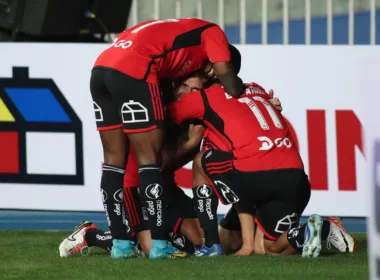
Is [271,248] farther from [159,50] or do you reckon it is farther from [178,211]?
[159,50]

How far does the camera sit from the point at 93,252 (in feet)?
23.2

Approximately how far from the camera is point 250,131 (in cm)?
659

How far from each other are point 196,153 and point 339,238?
99 cm

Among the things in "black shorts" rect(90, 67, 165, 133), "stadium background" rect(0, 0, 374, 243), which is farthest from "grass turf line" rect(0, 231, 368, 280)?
"stadium background" rect(0, 0, 374, 243)

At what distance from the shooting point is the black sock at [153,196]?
631 cm

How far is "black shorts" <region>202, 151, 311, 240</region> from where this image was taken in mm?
6508

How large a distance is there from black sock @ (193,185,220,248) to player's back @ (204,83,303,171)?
0.80 ft

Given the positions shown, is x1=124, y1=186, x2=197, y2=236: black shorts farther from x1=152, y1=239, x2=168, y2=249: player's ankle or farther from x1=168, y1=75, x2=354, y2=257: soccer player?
x1=168, y1=75, x2=354, y2=257: soccer player

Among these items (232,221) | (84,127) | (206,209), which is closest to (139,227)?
(206,209)

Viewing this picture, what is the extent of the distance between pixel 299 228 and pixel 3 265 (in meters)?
1.67

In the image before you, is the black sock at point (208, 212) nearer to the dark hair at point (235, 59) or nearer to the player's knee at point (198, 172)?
the player's knee at point (198, 172)

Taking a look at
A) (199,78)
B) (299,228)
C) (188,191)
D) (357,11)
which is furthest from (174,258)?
(357,11)

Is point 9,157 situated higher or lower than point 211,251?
higher

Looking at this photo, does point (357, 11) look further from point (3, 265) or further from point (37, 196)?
point (3, 265)
